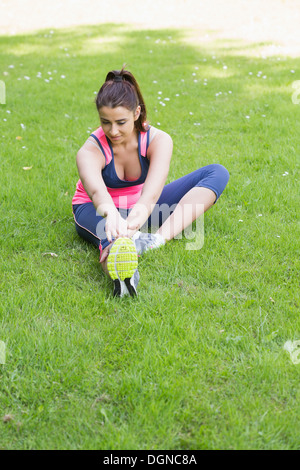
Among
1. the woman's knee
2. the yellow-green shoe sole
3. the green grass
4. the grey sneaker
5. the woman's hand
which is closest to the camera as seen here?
the green grass

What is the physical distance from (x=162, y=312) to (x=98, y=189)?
847 millimetres

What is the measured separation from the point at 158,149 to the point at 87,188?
50cm

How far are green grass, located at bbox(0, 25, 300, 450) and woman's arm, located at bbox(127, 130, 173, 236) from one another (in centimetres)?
27

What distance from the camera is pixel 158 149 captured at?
10.1 feet

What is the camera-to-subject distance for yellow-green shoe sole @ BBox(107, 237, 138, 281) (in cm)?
248

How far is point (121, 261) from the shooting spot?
248cm

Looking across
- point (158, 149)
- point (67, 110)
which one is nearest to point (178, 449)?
point (158, 149)

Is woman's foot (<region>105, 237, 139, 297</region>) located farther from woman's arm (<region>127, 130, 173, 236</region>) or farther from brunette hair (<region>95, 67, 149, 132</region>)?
brunette hair (<region>95, 67, 149, 132</region>)

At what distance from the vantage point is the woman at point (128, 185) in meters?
2.76

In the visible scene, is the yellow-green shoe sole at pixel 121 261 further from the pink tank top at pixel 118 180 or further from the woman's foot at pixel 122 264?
the pink tank top at pixel 118 180

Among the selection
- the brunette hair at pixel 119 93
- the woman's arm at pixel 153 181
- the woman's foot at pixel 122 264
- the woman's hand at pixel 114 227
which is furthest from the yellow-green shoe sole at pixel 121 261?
the brunette hair at pixel 119 93

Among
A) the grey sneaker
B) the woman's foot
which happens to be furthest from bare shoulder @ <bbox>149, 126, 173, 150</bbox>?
the woman's foot
